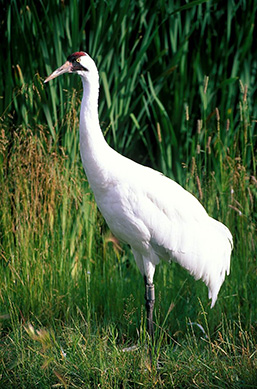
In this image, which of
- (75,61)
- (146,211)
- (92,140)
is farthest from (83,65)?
(146,211)

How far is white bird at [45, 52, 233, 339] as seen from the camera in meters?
3.26

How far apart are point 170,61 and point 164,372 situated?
9.21ft

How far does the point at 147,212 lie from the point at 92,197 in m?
1.16

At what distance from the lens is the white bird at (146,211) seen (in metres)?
3.26

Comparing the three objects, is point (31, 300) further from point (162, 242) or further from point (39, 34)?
point (39, 34)

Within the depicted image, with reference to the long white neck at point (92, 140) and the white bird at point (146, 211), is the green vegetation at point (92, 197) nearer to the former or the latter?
the white bird at point (146, 211)

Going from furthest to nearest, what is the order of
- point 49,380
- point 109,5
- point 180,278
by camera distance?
point 109,5, point 180,278, point 49,380

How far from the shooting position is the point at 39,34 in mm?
4504

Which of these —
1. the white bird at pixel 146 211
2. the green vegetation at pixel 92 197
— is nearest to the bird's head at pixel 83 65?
the white bird at pixel 146 211

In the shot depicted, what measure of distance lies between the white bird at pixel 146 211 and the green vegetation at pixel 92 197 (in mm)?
272

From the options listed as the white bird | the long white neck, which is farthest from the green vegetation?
the long white neck

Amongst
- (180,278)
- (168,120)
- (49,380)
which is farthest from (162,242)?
(168,120)

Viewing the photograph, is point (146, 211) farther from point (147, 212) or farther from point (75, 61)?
point (75, 61)

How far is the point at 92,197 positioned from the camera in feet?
14.6
